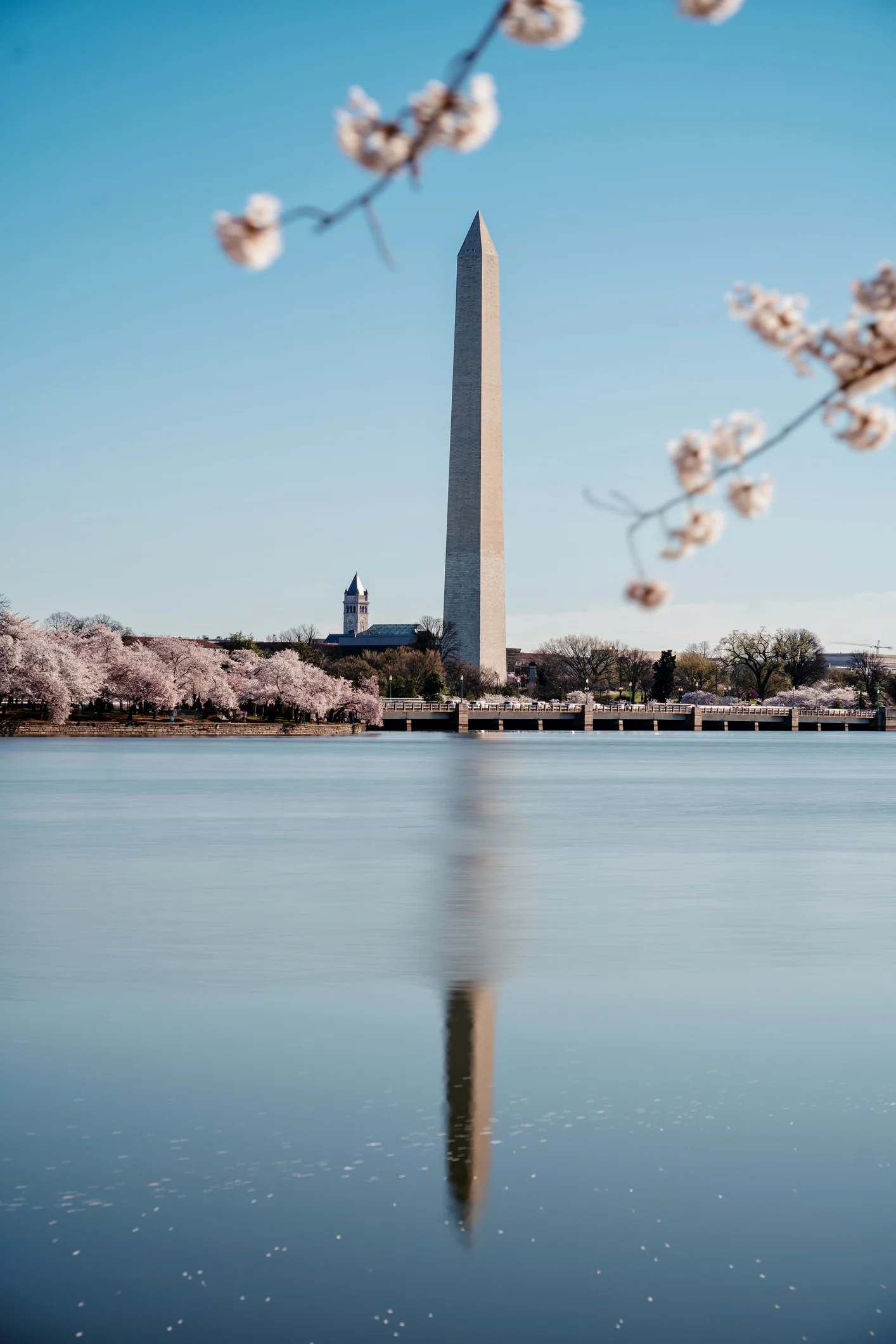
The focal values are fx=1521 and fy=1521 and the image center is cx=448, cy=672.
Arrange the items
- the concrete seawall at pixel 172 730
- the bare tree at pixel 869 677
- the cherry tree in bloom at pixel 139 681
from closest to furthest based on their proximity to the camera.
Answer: the concrete seawall at pixel 172 730 < the cherry tree in bloom at pixel 139 681 < the bare tree at pixel 869 677

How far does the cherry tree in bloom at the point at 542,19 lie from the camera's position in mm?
2838

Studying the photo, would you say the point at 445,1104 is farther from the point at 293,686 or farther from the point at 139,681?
the point at 293,686

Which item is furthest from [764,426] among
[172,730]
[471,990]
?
[172,730]

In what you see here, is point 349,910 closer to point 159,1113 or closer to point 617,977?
point 617,977

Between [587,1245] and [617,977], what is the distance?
742cm

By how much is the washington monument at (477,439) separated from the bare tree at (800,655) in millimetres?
61279

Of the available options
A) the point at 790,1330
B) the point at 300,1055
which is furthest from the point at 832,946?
the point at 790,1330

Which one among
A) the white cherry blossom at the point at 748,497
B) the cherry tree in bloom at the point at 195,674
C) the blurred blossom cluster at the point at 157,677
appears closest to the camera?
the white cherry blossom at the point at 748,497

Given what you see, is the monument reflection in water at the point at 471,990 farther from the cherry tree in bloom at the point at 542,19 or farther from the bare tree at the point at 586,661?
the bare tree at the point at 586,661

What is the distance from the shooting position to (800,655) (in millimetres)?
168250

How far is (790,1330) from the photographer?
667 cm

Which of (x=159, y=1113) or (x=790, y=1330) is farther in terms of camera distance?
(x=159, y=1113)

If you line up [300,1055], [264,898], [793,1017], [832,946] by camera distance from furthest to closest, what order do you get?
[264,898]
[832,946]
[793,1017]
[300,1055]

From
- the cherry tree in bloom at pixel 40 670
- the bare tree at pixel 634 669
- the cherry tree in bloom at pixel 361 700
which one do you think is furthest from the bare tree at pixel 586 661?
the cherry tree in bloom at pixel 40 670
